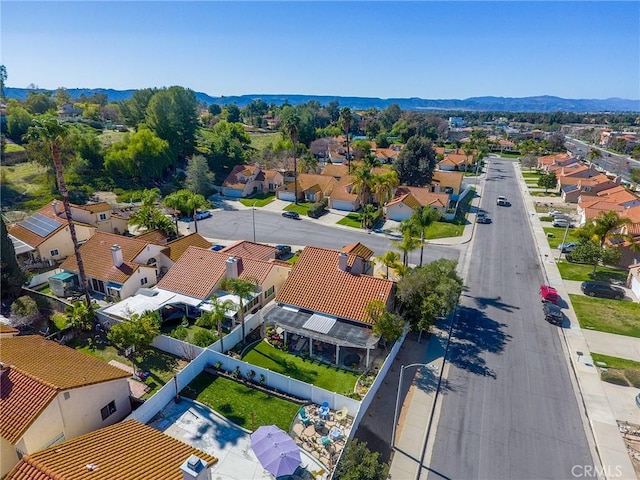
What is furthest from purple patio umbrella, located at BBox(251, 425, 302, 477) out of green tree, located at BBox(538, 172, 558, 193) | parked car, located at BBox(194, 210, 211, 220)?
green tree, located at BBox(538, 172, 558, 193)

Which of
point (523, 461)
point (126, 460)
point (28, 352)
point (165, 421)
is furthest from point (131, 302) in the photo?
point (523, 461)

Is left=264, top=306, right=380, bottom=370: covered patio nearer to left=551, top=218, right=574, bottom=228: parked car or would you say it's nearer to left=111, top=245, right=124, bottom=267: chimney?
left=111, top=245, right=124, bottom=267: chimney

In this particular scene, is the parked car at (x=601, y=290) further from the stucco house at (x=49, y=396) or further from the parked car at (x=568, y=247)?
the stucco house at (x=49, y=396)

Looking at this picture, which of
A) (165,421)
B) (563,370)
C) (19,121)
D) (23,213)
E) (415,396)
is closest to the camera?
(165,421)

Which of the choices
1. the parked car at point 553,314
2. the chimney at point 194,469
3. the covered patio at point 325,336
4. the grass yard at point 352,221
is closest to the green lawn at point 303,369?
the covered patio at point 325,336

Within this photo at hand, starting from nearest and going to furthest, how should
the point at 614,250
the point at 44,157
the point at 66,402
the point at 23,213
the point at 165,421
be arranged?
1. the point at 66,402
2. the point at 165,421
3. the point at 614,250
4. the point at 23,213
5. the point at 44,157

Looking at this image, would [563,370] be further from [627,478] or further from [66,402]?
[66,402]

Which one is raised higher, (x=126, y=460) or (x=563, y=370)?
(x=126, y=460)
